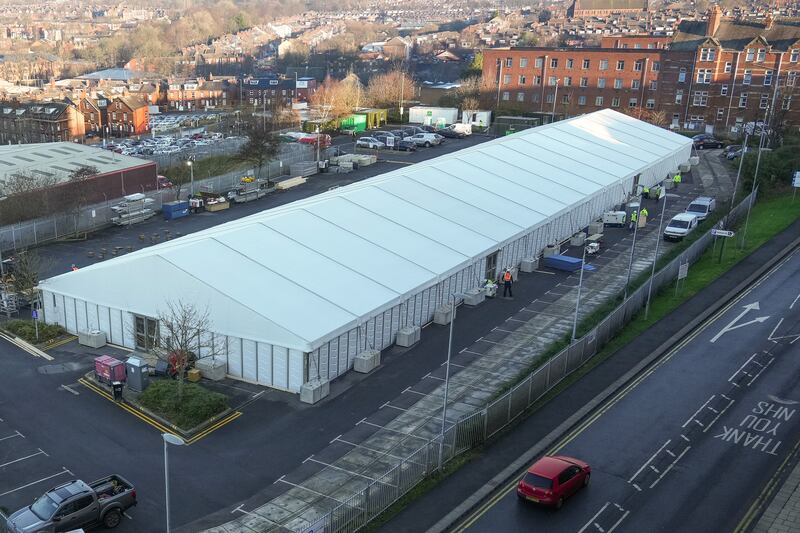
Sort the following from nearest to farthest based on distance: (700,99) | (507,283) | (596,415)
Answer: (596,415), (507,283), (700,99)

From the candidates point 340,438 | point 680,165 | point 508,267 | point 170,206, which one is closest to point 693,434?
point 340,438

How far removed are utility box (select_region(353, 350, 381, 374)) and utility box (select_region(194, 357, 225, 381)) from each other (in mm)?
6219

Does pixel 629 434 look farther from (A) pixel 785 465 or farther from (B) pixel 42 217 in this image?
(B) pixel 42 217

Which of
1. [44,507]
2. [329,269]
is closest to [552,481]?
[44,507]

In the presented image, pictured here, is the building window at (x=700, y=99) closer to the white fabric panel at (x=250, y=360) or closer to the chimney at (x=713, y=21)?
the chimney at (x=713, y=21)

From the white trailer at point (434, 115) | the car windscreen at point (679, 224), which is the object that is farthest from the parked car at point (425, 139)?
the car windscreen at point (679, 224)

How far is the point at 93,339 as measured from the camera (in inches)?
1431

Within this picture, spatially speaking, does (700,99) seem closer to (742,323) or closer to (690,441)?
(742,323)

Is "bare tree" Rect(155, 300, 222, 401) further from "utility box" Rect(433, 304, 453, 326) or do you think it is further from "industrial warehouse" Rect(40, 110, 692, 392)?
"utility box" Rect(433, 304, 453, 326)

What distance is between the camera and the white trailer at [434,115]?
11484cm

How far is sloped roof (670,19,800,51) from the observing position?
101500 millimetres

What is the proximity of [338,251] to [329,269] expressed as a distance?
7.19 feet

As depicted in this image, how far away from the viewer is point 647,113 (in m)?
108

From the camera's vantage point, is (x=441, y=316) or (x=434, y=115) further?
(x=434, y=115)
